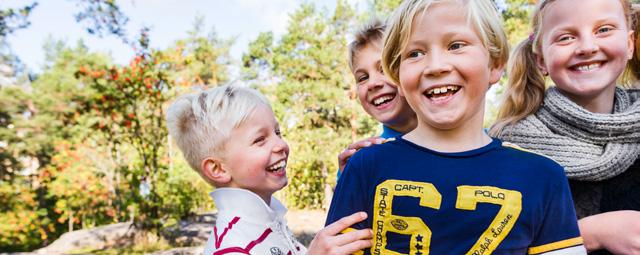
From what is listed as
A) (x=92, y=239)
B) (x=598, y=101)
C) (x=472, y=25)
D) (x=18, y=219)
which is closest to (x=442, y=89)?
(x=472, y=25)

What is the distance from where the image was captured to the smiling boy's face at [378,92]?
5.88ft

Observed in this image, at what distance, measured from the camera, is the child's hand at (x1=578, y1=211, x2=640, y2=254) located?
1130 mm

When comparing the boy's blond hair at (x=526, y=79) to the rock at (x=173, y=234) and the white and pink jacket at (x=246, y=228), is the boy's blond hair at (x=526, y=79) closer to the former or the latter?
the white and pink jacket at (x=246, y=228)

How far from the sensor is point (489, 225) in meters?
1.01

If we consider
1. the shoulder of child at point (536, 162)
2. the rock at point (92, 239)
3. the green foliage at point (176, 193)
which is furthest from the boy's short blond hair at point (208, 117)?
the rock at point (92, 239)

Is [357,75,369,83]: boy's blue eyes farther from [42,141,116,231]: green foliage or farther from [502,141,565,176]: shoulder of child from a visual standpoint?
[42,141,116,231]: green foliage

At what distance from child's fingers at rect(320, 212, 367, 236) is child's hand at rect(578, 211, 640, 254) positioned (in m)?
0.57

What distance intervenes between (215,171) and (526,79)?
3.49 feet

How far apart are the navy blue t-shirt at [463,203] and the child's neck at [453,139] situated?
29 mm

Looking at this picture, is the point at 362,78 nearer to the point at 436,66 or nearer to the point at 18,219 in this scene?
the point at 436,66

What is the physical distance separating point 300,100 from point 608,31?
1079 centimetres

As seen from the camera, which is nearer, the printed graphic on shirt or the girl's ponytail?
the printed graphic on shirt

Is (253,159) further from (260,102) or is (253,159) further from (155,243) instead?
(155,243)

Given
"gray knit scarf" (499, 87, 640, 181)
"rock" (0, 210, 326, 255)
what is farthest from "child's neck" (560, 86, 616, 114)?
"rock" (0, 210, 326, 255)
